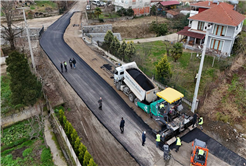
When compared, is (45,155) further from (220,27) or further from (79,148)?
(220,27)

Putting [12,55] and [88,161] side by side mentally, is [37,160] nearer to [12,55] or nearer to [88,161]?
[88,161]

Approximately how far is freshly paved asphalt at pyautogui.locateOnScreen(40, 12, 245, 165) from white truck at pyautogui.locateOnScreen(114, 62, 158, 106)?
107cm

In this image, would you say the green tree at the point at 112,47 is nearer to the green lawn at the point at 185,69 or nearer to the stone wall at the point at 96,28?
the green lawn at the point at 185,69

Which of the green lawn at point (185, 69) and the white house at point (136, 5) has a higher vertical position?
the white house at point (136, 5)

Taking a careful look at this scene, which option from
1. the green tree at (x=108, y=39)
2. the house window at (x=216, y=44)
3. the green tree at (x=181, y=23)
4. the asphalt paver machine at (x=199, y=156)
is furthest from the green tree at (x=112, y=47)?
the green tree at (x=181, y=23)

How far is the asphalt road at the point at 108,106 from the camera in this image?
13745 mm

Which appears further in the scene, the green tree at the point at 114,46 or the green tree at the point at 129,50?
the green tree at the point at 114,46

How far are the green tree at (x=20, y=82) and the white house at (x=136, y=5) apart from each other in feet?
132

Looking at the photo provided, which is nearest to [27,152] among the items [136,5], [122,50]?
[122,50]

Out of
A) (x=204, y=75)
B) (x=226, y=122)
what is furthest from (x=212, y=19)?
(x=226, y=122)

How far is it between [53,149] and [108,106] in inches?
233

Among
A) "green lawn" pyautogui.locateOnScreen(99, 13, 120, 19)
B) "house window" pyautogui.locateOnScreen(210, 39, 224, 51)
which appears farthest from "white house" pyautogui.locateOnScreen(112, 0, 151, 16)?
"house window" pyautogui.locateOnScreen(210, 39, 224, 51)

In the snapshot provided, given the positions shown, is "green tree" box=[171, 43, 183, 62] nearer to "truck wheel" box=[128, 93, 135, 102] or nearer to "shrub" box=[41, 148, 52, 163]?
"truck wheel" box=[128, 93, 135, 102]

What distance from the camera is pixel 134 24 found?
153 ft
